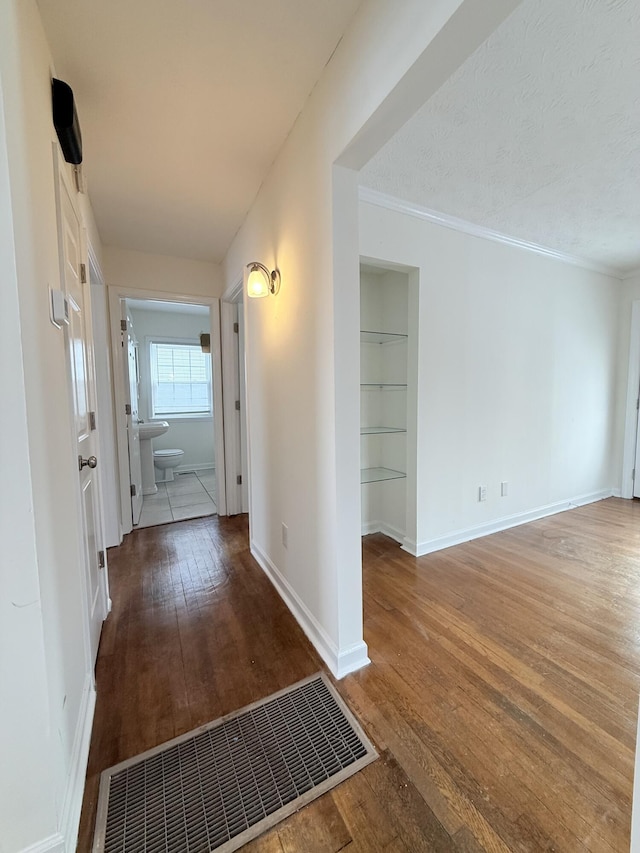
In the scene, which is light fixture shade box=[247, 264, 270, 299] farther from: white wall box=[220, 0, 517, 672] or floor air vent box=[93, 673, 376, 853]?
floor air vent box=[93, 673, 376, 853]

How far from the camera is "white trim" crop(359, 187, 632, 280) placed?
7.29 feet

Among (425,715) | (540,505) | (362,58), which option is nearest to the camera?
(362,58)

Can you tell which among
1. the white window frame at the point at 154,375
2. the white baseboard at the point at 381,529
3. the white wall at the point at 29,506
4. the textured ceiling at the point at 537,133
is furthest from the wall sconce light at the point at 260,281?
the white window frame at the point at 154,375

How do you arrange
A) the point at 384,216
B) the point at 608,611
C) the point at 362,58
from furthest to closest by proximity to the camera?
the point at 384,216, the point at 608,611, the point at 362,58

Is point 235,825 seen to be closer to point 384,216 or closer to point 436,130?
point 436,130

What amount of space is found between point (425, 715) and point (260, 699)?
0.64m

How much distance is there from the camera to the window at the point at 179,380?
5422 millimetres

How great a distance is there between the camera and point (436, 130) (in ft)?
5.34

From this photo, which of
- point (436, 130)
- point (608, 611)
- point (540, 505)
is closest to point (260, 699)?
point (608, 611)

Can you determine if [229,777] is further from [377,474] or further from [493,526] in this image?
[493,526]

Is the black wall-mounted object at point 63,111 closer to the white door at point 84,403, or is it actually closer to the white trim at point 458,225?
the white door at point 84,403

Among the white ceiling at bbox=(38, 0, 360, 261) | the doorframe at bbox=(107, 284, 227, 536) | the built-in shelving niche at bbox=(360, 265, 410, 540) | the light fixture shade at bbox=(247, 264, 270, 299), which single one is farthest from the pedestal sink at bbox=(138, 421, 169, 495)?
the light fixture shade at bbox=(247, 264, 270, 299)

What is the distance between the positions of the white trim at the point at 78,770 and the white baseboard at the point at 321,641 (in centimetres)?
Result: 90

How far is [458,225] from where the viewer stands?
2.53 metres
